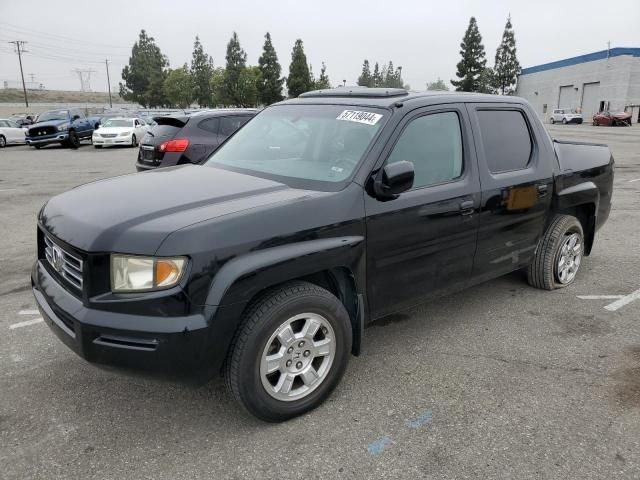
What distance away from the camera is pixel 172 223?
8.30ft

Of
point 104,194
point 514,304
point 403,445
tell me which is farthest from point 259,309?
point 514,304

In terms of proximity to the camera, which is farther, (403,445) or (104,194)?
(104,194)

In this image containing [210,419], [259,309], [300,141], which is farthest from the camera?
[300,141]

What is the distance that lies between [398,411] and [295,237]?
1.17 metres

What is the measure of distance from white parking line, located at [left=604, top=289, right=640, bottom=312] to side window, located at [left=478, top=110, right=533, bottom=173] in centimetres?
149

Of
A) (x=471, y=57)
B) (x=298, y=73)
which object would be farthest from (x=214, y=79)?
(x=471, y=57)

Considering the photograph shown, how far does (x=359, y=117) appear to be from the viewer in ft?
11.2

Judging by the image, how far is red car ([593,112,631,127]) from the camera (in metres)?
43.8

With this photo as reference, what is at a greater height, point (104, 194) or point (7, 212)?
point (104, 194)

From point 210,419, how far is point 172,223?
45.6 inches

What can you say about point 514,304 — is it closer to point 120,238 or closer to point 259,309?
point 259,309

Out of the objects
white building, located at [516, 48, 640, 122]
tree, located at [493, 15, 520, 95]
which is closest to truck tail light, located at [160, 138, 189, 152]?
white building, located at [516, 48, 640, 122]

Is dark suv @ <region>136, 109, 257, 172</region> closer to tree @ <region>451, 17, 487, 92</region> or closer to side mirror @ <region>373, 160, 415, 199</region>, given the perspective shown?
side mirror @ <region>373, 160, 415, 199</region>

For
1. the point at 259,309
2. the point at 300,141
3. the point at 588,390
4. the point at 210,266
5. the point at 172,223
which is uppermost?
the point at 300,141
